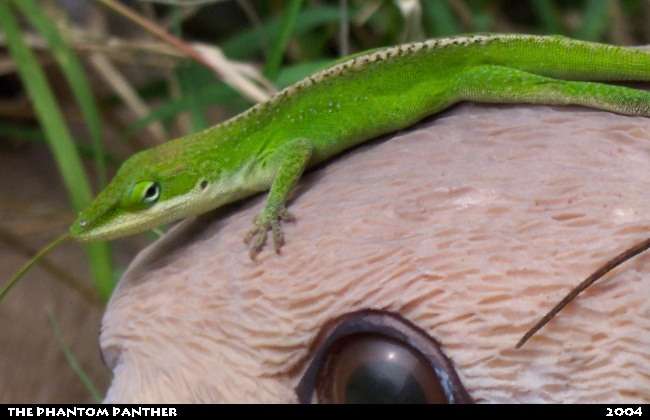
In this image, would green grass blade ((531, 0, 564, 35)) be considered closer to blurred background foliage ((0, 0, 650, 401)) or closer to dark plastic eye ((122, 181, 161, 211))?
blurred background foliage ((0, 0, 650, 401))

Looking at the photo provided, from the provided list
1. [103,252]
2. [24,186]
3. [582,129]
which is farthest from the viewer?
[24,186]

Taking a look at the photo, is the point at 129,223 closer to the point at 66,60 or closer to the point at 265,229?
the point at 265,229

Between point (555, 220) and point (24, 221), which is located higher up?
point (555, 220)

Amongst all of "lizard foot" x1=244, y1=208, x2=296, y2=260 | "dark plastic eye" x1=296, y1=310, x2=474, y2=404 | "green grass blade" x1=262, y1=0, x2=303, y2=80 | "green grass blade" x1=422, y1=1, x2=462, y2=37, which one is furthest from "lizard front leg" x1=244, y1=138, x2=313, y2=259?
"green grass blade" x1=422, y1=1, x2=462, y2=37

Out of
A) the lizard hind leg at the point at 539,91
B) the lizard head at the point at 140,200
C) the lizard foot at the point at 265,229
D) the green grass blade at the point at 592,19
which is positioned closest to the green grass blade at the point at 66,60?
the lizard head at the point at 140,200

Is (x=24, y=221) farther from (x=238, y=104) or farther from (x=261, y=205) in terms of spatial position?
(x=261, y=205)

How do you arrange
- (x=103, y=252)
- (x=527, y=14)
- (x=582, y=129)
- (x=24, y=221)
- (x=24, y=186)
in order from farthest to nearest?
(x=527, y=14)
(x=24, y=186)
(x=24, y=221)
(x=103, y=252)
(x=582, y=129)

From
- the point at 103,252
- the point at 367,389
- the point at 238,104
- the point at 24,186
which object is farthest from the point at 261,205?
the point at 24,186

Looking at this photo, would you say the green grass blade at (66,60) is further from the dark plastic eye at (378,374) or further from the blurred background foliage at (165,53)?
the dark plastic eye at (378,374)
